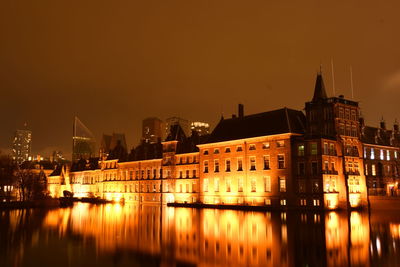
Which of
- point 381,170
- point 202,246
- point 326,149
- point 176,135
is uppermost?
point 176,135

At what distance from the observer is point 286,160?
2446 inches

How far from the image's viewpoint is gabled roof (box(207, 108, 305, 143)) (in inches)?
2557

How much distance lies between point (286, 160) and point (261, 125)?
9.22m

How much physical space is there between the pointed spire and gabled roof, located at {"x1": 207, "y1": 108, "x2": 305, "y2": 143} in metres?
4.68

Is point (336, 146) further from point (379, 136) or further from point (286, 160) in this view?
point (379, 136)

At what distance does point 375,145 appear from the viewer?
2721 inches

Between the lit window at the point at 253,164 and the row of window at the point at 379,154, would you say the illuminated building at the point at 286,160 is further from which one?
the row of window at the point at 379,154

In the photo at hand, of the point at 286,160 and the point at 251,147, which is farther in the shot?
the point at 251,147

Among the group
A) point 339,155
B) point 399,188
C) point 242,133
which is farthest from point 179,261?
point 399,188

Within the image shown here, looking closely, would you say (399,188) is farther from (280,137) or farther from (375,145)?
(280,137)

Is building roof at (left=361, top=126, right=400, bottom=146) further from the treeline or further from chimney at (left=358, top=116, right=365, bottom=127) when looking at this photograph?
the treeline

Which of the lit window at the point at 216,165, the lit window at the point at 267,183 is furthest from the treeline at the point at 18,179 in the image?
→ the lit window at the point at 267,183

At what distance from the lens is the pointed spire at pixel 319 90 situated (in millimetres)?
64938

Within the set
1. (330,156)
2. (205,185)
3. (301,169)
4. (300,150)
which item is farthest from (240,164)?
(330,156)
